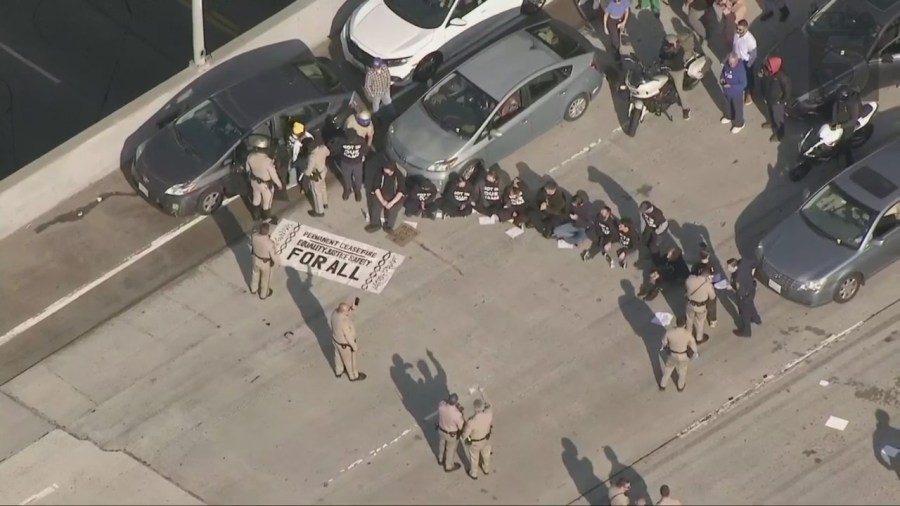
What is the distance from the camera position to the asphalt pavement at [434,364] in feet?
81.4

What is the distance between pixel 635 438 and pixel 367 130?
7.18m

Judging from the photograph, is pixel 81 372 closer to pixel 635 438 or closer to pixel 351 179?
pixel 351 179

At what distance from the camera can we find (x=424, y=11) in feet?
98.6

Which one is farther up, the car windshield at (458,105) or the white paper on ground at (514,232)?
the car windshield at (458,105)

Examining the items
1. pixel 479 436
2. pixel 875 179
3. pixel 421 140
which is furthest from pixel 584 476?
pixel 875 179

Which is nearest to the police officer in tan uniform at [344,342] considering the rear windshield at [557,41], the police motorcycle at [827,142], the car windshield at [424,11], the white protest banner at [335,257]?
the white protest banner at [335,257]

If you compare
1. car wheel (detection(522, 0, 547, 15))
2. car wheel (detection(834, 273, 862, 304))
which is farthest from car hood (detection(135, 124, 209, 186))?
car wheel (detection(834, 273, 862, 304))

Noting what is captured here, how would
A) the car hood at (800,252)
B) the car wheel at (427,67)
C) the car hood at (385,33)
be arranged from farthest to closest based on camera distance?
the car wheel at (427,67) < the car hood at (385,33) < the car hood at (800,252)

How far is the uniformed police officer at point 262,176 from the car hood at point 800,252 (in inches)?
317

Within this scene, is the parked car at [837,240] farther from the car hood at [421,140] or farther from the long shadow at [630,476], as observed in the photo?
the car hood at [421,140]

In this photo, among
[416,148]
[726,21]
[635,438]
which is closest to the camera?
[635,438]

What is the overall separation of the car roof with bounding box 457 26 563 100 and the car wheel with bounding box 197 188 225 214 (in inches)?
182

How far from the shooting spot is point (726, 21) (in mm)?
29984

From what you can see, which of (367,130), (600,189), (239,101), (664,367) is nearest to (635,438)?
(664,367)
